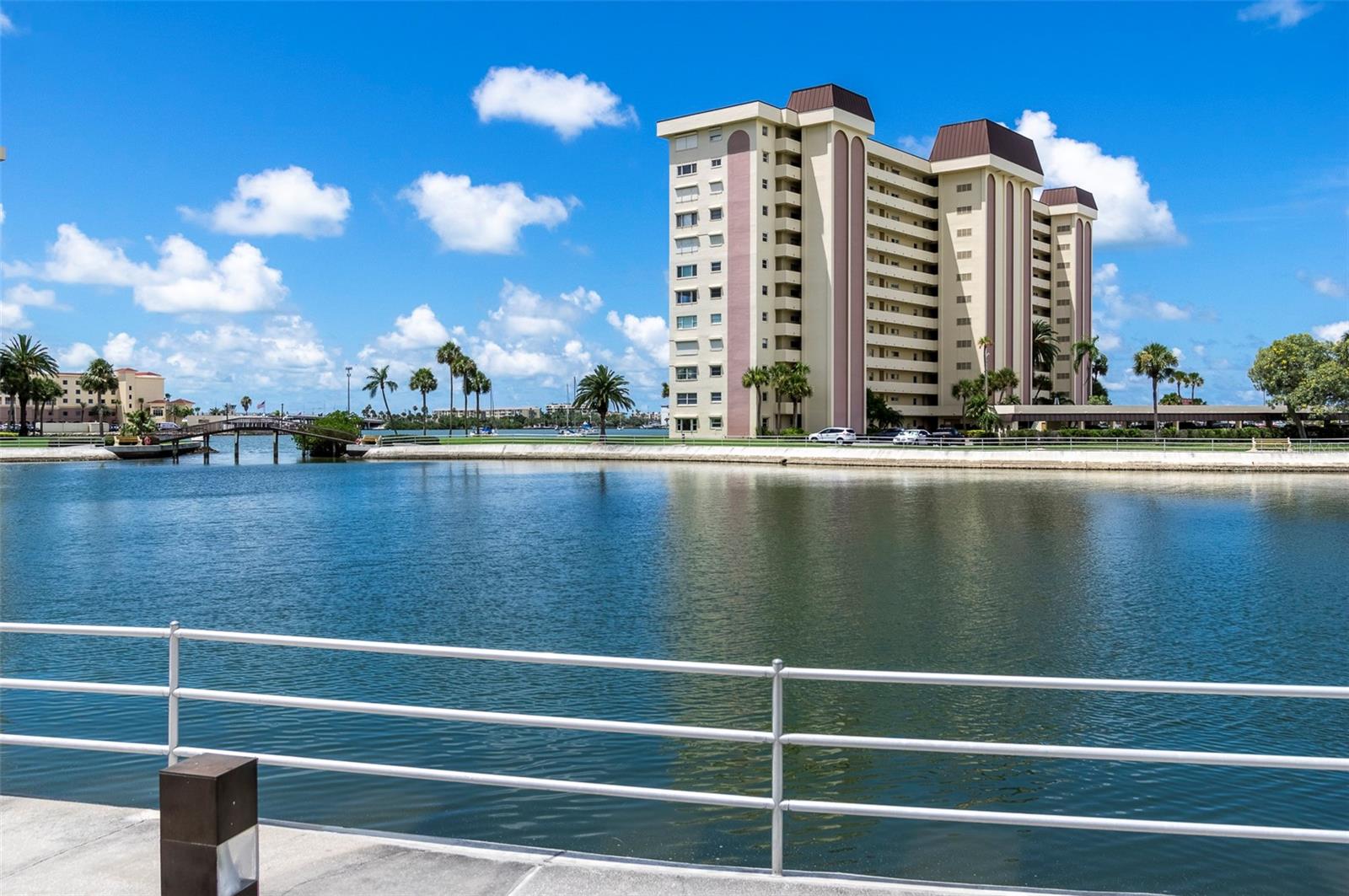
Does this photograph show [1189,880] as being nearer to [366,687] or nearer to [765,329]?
[366,687]

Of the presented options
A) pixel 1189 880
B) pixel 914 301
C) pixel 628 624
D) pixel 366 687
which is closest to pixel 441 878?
pixel 1189 880

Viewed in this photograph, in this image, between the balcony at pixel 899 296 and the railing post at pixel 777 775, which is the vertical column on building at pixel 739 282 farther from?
the railing post at pixel 777 775

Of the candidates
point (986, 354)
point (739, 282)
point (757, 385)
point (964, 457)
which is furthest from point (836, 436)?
point (986, 354)

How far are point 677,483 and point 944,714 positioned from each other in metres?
59.5

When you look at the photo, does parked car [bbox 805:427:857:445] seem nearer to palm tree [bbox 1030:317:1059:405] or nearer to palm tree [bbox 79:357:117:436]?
palm tree [bbox 1030:317:1059:405]

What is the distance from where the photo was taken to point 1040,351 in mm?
145000

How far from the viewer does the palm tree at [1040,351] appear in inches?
5689

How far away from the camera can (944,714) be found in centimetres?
1606

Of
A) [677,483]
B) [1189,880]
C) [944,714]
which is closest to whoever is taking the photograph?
[1189,880]

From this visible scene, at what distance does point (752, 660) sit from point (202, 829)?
602 inches

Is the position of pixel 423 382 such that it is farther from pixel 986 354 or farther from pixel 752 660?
pixel 752 660

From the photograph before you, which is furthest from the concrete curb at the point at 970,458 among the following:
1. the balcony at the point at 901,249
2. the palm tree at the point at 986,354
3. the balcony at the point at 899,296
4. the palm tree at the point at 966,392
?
the palm tree at the point at 986,354

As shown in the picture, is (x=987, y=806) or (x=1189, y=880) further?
(x=987, y=806)

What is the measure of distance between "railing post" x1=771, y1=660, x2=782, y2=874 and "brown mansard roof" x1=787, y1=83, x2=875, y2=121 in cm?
11208
